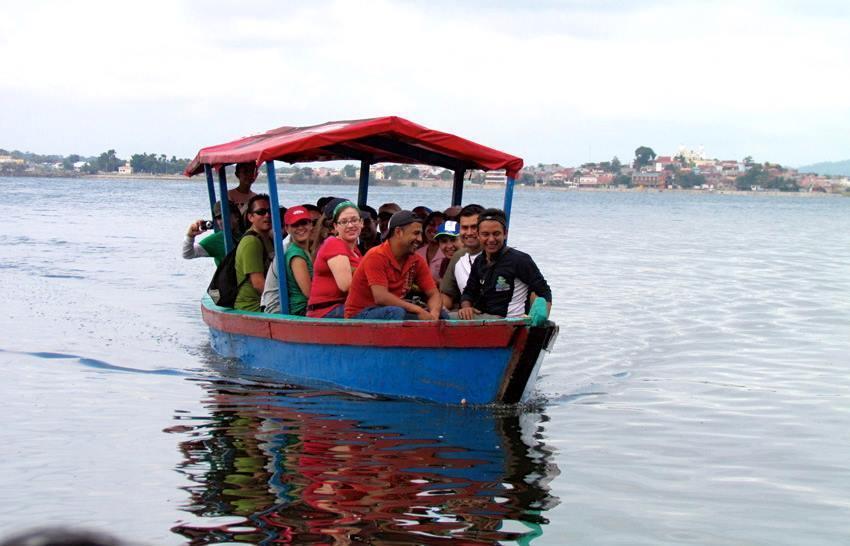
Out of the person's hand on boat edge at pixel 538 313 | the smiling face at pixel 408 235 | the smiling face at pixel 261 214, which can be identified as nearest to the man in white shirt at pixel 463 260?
the smiling face at pixel 408 235

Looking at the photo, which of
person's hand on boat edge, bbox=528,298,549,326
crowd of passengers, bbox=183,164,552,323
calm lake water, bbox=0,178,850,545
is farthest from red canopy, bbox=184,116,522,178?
person's hand on boat edge, bbox=528,298,549,326

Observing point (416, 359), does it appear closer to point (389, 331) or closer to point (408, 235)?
point (389, 331)

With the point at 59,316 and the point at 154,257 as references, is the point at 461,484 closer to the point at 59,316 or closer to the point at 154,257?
the point at 59,316

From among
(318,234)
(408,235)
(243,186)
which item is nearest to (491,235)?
(408,235)

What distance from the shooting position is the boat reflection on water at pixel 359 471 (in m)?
5.68

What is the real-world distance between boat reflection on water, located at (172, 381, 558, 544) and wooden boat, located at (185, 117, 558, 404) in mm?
186

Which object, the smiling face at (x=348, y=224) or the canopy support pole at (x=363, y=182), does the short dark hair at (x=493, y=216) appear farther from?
the canopy support pole at (x=363, y=182)

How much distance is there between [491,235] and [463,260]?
760mm

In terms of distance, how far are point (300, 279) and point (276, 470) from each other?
9.67 feet

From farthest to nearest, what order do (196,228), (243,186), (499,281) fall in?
(196,228) < (243,186) < (499,281)

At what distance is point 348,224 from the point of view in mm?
8633

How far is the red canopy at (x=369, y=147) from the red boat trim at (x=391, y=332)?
1.38m

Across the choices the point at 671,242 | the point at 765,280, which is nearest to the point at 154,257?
the point at 765,280

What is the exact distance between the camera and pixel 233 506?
237 inches
